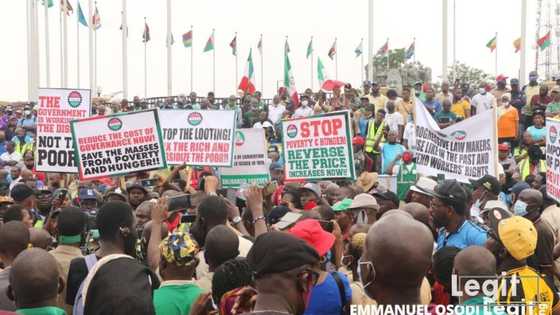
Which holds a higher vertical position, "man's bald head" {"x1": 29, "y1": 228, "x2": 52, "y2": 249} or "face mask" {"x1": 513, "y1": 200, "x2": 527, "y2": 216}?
"face mask" {"x1": 513, "y1": 200, "x2": 527, "y2": 216}

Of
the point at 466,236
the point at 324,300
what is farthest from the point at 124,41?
the point at 324,300

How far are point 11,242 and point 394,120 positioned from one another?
50.6ft

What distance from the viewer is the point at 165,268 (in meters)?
5.73

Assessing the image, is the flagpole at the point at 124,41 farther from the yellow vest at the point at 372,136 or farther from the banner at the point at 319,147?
the banner at the point at 319,147

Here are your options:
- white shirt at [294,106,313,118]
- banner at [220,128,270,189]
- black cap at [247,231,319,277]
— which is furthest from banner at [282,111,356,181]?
white shirt at [294,106,313,118]

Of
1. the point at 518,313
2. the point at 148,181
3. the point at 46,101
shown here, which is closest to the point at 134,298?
the point at 518,313

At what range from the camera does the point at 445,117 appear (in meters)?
21.5

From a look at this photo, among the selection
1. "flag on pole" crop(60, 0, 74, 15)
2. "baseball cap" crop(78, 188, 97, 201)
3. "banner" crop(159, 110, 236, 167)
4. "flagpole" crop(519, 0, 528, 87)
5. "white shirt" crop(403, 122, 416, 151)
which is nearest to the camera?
"baseball cap" crop(78, 188, 97, 201)

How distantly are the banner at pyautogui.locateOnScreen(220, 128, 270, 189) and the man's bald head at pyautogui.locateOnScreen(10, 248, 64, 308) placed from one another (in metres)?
8.38

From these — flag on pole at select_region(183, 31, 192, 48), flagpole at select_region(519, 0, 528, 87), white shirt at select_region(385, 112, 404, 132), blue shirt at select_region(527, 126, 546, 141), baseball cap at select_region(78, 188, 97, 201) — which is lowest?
baseball cap at select_region(78, 188, 97, 201)

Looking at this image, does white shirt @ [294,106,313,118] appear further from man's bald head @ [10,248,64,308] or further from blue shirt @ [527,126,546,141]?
man's bald head @ [10,248,64,308]

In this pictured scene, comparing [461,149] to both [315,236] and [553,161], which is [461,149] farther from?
[315,236]

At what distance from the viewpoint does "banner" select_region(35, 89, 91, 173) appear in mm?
13570

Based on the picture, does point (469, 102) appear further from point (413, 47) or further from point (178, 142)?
point (413, 47)
